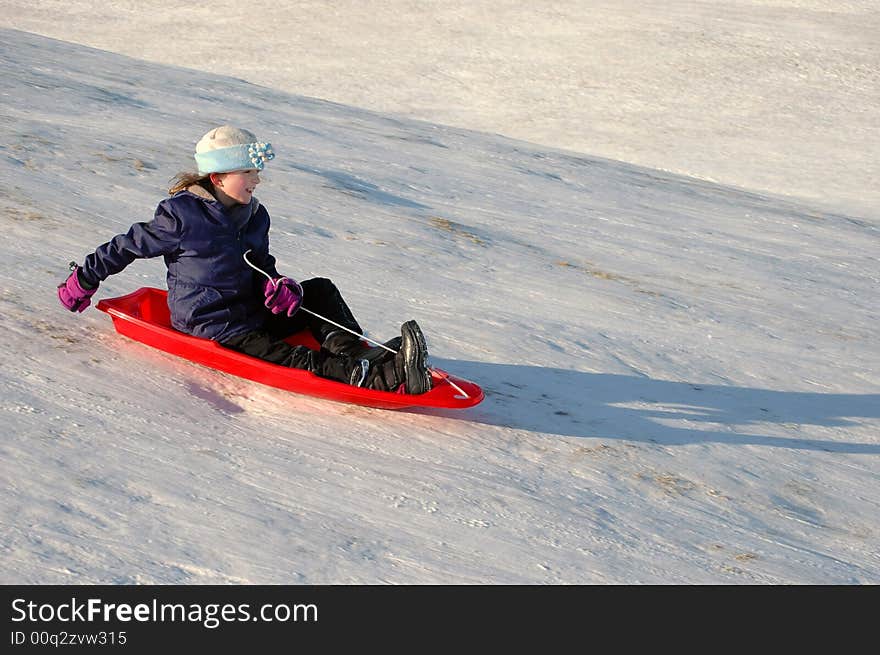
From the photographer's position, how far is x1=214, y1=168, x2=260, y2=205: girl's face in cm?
394

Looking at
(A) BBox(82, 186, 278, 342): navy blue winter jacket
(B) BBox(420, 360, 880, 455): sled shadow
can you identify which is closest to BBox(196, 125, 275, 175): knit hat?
(A) BBox(82, 186, 278, 342): navy blue winter jacket

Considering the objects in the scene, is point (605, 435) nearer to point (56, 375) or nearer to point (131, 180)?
point (56, 375)

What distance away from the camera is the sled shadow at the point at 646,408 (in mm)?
4219

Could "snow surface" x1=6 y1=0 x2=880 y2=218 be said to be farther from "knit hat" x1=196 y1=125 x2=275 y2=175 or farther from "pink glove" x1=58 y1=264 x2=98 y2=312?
"pink glove" x1=58 y1=264 x2=98 y2=312

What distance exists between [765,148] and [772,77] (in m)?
2.41

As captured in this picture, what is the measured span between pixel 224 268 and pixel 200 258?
89mm

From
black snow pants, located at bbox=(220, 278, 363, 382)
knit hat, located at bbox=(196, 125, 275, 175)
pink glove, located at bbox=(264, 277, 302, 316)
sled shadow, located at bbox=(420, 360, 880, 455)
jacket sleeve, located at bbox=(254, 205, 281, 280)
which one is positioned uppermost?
knit hat, located at bbox=(196, 125, 275, 175)

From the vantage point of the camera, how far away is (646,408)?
4531 millimetres

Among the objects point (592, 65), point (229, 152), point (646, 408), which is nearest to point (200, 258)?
point (229, 152)

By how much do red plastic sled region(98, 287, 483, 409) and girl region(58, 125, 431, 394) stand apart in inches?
2.0

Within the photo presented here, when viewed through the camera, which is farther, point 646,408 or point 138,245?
point 646,408

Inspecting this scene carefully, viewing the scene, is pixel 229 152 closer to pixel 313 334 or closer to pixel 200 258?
pixel 200 258

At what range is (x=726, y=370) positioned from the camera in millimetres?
5191
